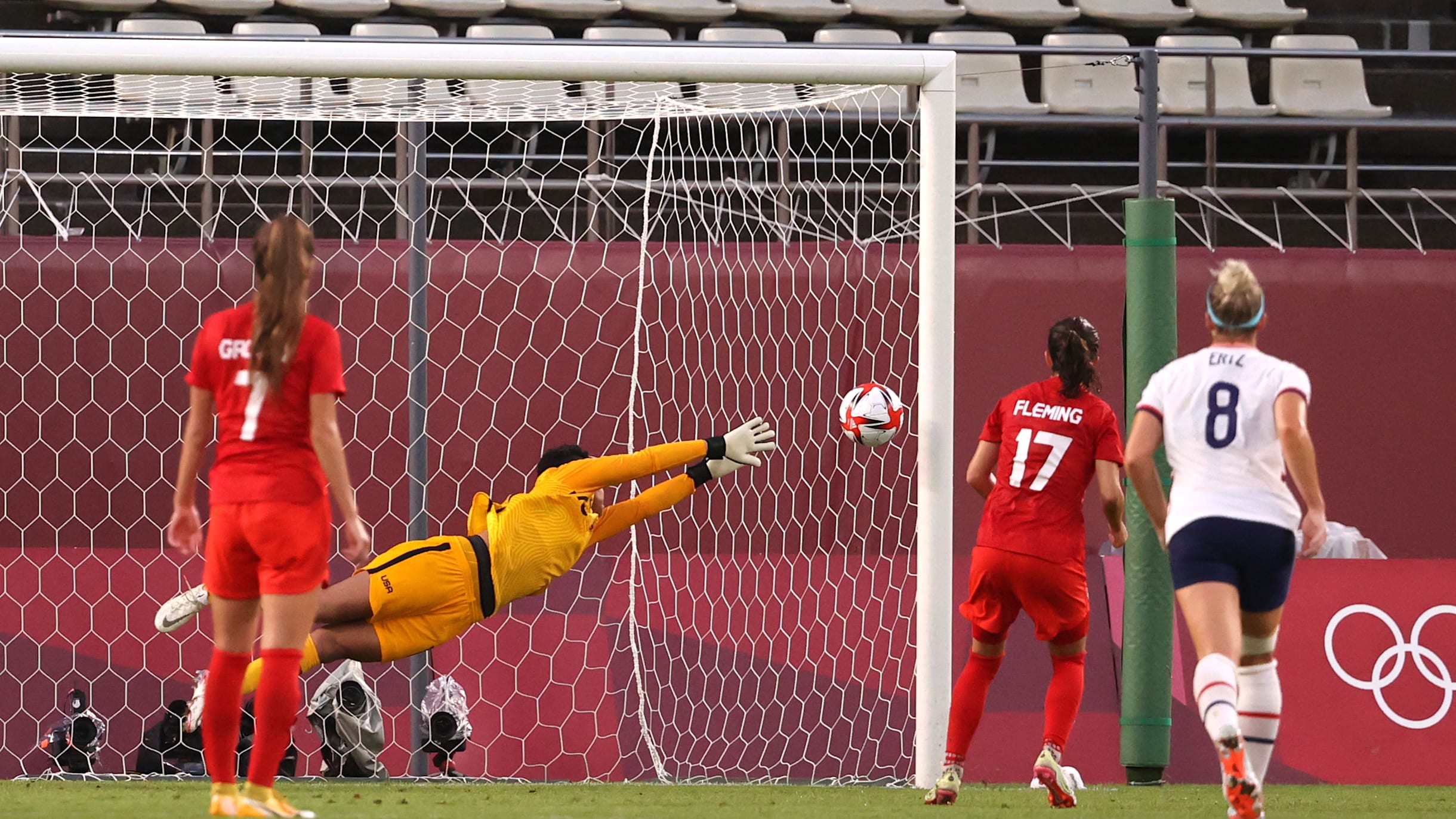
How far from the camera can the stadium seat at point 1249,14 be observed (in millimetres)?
11820

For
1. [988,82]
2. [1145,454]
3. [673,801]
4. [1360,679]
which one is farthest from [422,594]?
[988,82]

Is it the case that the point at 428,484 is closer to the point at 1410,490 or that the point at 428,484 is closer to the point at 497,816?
the point at 497,816

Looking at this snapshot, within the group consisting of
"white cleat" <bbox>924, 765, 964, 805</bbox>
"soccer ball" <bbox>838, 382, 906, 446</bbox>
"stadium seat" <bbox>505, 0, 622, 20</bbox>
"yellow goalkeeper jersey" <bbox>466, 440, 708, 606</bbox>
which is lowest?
"white cleat" <bbox>924, 765, 964, 805</bbox>

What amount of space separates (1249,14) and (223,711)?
10101 mm

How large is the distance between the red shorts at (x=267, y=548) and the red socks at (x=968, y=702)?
2.37 m

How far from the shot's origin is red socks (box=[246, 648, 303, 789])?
3.92 meters

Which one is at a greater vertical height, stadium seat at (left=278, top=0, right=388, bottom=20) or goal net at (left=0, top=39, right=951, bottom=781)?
stadium seat at (left=278, top=0, right=388, bottom=20)

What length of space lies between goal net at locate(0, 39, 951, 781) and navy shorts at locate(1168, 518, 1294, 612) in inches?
75.1

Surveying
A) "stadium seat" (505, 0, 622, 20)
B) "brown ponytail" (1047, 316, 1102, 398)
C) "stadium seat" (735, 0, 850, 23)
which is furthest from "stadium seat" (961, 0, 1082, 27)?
"brown ponytail" (1047, 316, 1102, 398)

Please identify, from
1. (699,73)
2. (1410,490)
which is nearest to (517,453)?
(699,73)

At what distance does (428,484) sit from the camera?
8383 mm

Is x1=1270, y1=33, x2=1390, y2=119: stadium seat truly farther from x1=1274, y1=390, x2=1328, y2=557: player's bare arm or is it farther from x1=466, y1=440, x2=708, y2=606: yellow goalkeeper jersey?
x1=1274, y1=390, x2=1328, y2=557: player's bare arm

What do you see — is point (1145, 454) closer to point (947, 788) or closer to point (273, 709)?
point (947, 788)

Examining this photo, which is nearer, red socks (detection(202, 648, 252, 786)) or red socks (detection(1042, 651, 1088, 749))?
red socks (detection(202, 648, 252, 786))
